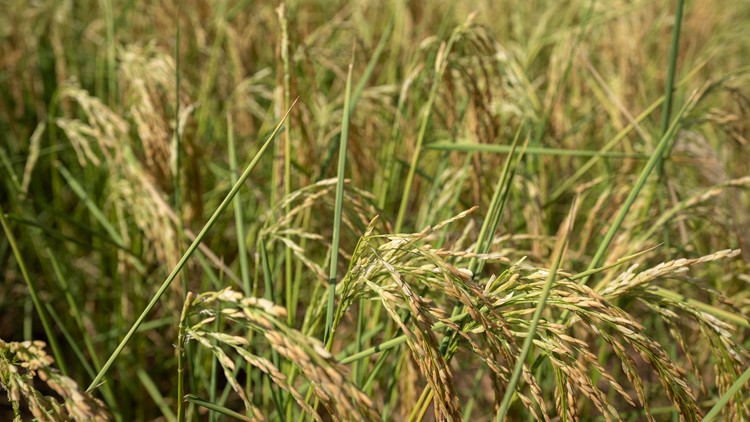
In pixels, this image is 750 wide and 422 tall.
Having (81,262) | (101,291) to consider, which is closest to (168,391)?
(101,291)

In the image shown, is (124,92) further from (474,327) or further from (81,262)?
(474,327)

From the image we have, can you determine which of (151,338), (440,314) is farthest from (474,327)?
(151,338)

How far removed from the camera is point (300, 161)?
51.5 inches

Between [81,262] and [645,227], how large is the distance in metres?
1.62

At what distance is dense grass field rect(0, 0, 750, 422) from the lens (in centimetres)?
75

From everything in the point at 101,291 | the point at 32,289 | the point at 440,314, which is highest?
the point at 440,314

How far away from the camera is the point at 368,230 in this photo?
765mm

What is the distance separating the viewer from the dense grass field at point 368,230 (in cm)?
75

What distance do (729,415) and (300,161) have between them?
2.95 ft

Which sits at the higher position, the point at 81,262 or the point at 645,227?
the point at 645,227

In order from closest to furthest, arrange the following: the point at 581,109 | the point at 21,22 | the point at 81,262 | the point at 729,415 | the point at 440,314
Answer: the point at 440,314, the point at 729,415, the point at 81,262, the point at 21,22, the point at 581,109

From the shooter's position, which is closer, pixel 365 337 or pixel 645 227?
pixel 365 337

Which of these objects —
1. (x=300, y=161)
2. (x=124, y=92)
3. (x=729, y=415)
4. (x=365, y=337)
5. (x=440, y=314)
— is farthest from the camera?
(x=124, y=92)

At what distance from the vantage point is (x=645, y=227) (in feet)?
4.55
